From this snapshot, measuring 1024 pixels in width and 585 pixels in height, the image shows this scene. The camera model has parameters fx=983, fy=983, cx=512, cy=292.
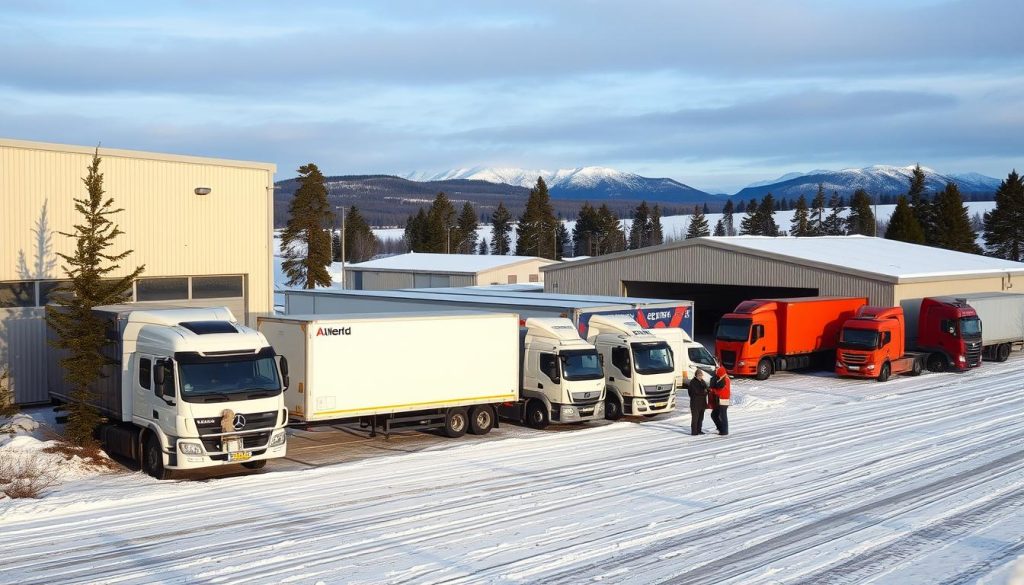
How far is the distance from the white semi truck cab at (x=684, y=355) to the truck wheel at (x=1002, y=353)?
16.7 metres

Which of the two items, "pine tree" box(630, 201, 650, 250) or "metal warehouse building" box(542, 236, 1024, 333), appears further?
"pine tree" box(630, 201, 650, 250)

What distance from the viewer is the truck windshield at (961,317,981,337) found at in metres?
38.1

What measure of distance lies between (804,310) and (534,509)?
24.4 metres

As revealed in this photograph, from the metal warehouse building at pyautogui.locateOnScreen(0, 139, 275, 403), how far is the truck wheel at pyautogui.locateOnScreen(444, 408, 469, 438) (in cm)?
1028

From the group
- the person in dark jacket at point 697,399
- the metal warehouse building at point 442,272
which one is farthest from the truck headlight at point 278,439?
the metal warehouse building at point 442,272

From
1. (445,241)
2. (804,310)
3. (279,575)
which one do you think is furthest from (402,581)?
(445,241)

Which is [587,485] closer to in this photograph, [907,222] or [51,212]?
[51,212]

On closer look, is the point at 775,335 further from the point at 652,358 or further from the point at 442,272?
the point at 442,272

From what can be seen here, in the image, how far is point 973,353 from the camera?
38.5 metres

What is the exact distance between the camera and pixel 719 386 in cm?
2308

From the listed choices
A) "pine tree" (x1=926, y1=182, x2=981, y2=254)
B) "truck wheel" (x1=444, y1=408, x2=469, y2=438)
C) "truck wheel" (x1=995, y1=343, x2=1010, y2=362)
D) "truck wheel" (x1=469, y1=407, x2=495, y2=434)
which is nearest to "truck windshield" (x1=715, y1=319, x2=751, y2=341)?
"truck wheel" (x1=995, y1=343, x2=1010, y2=362)

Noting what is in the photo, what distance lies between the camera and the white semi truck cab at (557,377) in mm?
24297

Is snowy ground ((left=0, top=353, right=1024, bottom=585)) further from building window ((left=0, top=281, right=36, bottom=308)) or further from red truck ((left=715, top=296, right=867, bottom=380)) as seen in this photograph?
red truck ((left=715, top=296, right=867, bottom=380))

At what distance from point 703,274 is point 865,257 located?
8520mm
